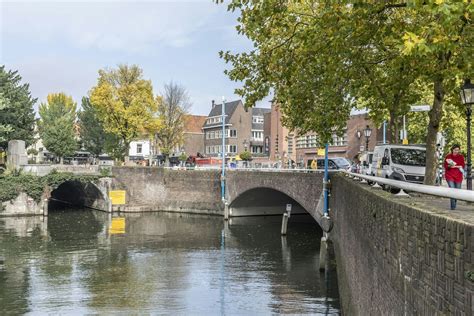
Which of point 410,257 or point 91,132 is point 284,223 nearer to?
point 410,257

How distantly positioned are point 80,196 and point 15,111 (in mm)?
12408

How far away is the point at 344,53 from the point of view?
14.4 m

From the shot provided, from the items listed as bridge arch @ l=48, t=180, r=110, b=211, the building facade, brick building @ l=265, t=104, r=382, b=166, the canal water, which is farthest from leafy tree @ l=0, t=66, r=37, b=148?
the building facade

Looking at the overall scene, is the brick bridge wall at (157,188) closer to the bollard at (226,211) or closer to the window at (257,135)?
the bollard at (226,211)

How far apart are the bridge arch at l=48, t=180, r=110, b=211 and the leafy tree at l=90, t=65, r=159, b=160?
6548mm

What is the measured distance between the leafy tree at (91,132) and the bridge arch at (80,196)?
12.3 m

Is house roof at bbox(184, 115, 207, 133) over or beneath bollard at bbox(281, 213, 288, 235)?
over

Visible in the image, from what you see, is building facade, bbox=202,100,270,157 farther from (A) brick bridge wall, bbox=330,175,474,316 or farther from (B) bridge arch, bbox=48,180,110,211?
(A) brick bridge wall, bbox=330,175,474,316

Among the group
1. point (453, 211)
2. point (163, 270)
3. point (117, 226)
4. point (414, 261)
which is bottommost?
point (163, 270)

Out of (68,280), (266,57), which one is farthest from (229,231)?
(266,57)

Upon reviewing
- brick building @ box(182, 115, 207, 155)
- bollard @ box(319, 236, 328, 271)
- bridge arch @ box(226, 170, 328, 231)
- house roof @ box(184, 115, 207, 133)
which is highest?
house roof @ box(184, 115, 207, 133)

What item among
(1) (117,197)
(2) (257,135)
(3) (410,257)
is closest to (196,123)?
(2) (257,135)

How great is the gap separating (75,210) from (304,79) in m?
45.1

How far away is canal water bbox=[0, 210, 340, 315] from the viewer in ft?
67.1
